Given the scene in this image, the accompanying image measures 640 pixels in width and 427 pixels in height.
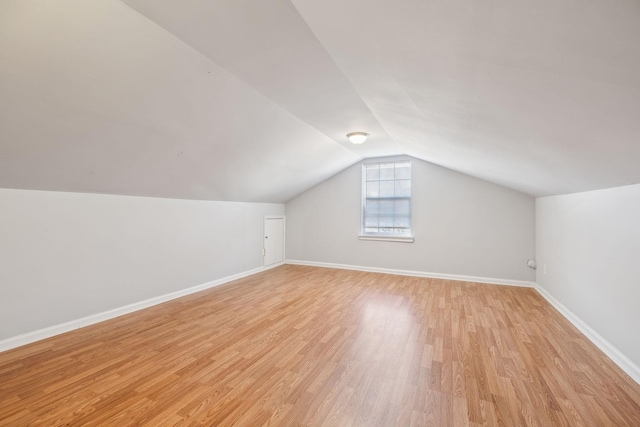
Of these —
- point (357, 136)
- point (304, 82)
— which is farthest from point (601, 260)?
point (304, 82)

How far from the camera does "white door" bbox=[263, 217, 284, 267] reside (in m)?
6.00

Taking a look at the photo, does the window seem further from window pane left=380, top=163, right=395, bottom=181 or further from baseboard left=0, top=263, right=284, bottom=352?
baseboard left=0, top=263, right=284, bottom=352

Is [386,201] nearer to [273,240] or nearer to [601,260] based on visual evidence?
[273,240]

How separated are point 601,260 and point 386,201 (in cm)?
351

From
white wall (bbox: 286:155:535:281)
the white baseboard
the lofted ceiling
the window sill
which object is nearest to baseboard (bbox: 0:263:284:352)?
the lofted ceiling

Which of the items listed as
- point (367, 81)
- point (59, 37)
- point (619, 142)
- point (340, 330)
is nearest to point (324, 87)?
point (367, 81)

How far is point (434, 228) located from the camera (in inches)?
210

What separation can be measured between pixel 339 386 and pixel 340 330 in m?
0.97

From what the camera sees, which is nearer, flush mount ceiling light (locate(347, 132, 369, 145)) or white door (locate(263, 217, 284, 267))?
Result: flush mount ceiling light (locate(347, 132, 369, 145))

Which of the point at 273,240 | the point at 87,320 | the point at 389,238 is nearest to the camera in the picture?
the point at 87,320

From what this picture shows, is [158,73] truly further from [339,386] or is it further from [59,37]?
[339,386]

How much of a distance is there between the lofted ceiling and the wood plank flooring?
153cm

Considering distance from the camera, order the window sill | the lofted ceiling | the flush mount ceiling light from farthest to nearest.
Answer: the window sill < the flush mount ceiling light < the lofted ceiling

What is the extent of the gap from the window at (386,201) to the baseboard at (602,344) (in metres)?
2.46
